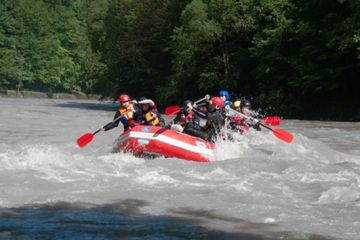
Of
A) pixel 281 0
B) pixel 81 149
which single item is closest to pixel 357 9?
pixel 281 0

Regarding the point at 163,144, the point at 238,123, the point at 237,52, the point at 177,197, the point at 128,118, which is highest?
the point at 237,52

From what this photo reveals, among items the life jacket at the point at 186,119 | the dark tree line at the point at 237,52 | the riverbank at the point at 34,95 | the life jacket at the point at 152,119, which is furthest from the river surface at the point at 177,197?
the riverbank at the point at 34,95

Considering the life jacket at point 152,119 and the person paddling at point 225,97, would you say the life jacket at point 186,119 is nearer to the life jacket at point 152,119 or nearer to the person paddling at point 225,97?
the life jacket at point 152,119

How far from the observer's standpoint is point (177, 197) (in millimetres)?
7570

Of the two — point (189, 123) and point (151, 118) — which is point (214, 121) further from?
point (151, 118)

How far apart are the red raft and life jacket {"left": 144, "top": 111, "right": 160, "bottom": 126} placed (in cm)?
73

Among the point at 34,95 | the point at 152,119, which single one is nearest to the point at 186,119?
the point at 152,119

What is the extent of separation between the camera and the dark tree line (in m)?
25.8

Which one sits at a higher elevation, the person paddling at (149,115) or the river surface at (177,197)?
the person paddling at (149,115)

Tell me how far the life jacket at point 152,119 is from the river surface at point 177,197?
3.72 ft

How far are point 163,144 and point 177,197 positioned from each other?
3051 mm

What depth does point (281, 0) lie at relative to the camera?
2930cm

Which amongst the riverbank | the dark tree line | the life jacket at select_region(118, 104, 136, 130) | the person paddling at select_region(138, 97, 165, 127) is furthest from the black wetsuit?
the riverbank

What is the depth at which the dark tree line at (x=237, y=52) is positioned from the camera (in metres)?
25.8
